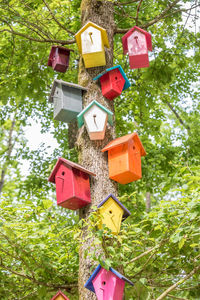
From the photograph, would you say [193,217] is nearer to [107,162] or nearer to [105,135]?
[107,162]

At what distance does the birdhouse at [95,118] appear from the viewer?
316cm

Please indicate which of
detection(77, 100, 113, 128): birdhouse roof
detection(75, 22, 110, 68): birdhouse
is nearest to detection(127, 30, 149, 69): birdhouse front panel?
detection(75, 22, 110, 68): birdhouse

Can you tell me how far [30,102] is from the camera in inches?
313

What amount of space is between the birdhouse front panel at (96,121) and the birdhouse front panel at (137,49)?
2.97ft

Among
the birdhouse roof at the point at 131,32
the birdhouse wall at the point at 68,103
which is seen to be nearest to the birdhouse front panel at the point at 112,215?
the birdhouse wall at the point at 68,103

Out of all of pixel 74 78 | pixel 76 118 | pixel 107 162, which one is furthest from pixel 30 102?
pixel 107 162

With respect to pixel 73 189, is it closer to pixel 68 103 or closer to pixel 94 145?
pixel 94 145

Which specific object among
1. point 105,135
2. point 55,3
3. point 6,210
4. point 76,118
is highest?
point 55,3

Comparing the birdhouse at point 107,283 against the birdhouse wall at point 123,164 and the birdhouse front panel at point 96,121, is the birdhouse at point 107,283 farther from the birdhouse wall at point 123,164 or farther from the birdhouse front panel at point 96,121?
the birdhouse front panel at point 96,121

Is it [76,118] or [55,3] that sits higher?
[55,3]

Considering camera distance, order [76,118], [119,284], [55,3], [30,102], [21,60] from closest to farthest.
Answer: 1. [119,284]
2. [76,118]
3. [55,3]
4. [21,60]
5. [30,102]

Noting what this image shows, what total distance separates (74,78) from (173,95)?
249cm

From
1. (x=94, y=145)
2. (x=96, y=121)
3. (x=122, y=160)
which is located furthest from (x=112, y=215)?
(x=96, y=121)

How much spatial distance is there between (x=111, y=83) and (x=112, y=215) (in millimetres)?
1326
